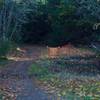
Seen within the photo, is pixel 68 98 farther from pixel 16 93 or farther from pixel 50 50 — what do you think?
pixel 50 50

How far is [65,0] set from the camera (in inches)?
1118

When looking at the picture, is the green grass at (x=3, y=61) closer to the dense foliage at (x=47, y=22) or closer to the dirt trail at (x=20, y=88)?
the dense foliage at (x=47, y=22)

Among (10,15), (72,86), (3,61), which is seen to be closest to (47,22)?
(10,15)

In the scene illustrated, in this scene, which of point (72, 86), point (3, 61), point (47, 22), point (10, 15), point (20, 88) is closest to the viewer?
point (20, 88)

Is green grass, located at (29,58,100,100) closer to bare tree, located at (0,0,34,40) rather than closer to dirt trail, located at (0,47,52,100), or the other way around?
dirt trail, located at (0,47,52,100)

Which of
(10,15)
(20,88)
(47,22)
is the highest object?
(10,15)

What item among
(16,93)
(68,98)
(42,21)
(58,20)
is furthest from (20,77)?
(42,21)

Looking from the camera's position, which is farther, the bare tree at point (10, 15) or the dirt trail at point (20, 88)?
the bare tree at point (10, 15)

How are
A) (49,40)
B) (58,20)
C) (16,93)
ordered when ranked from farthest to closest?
(49,40) → (58,20) → (16,93)

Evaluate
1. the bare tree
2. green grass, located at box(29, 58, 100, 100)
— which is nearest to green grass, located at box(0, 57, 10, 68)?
the bare tree

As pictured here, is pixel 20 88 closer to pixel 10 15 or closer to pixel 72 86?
pixel 72 86

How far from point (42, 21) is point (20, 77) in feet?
66.4

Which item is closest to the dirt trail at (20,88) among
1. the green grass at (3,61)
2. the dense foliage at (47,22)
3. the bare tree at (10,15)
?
the green grass at (3,61)

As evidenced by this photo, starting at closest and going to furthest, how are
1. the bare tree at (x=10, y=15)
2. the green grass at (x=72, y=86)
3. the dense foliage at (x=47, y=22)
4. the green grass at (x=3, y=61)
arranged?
the green grass at (x=72, y=86), the green grass at (x=3, y=61), the bare tree at (x=10, y=15), the dense foliage at (x=47, y=22)
